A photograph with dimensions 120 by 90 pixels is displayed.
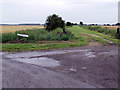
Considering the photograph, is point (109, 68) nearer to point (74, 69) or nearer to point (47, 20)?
point (74, 69)

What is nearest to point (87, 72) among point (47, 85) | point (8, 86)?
point (47, 85)

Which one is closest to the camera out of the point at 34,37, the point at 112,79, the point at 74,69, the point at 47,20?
the point at 112,79

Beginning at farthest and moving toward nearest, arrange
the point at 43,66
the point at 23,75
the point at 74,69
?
the point at 43,66
the point at 74,69
the point at 23,75

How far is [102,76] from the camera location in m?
7.15

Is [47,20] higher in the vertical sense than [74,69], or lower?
higher

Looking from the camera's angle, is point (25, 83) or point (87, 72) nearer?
point (25, 83)

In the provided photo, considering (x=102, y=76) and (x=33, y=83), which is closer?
(x=33, y=83)

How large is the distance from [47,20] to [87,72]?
2702 cm

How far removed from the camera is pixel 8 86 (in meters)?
6.13

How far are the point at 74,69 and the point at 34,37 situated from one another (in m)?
14.3

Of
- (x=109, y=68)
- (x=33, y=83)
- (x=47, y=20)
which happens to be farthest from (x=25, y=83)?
(x=47, y=20)

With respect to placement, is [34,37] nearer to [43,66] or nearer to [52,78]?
[43,66]

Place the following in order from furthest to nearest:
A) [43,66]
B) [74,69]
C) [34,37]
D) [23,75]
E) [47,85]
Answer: [34,37]
[43,66]
[74,69]
[23,75]
[47,85]

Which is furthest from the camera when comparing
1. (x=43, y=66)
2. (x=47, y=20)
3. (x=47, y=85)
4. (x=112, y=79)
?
(x=47, y=20)
